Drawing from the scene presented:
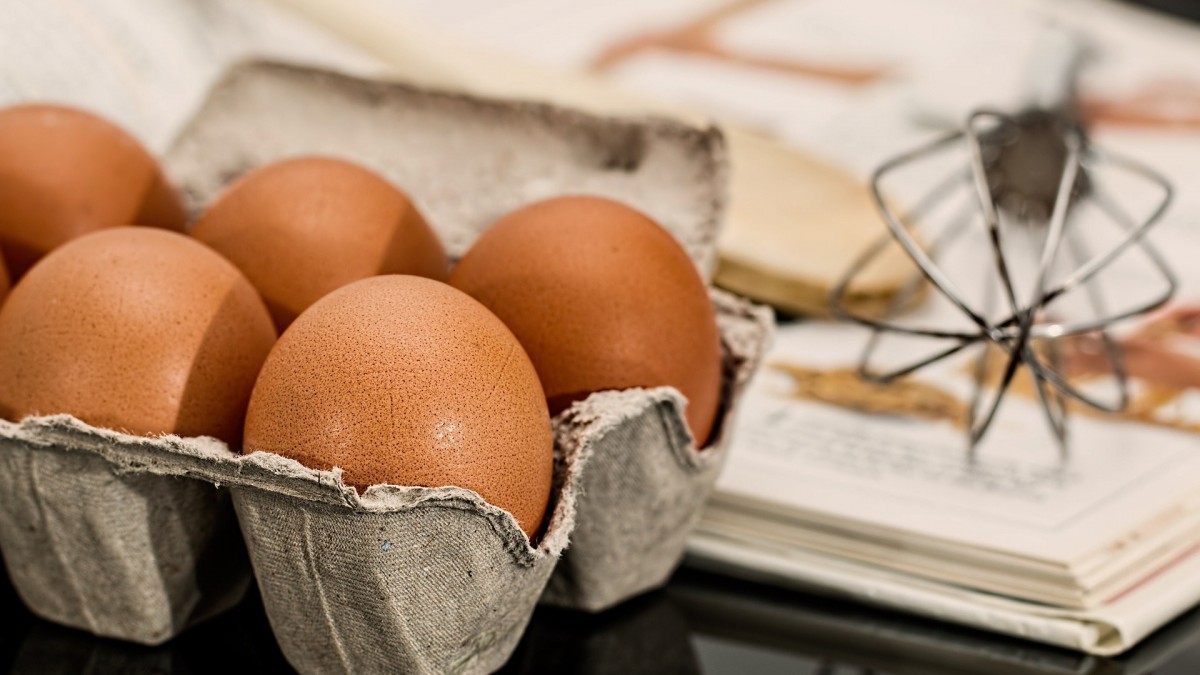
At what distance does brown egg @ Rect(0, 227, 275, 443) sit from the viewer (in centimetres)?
44

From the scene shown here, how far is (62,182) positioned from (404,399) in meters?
0.24

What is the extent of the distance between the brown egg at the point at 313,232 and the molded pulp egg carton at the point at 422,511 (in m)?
0.07

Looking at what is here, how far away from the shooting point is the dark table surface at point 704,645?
0.50 meters

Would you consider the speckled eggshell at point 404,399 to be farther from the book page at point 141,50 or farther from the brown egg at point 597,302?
the book page at point 141,50

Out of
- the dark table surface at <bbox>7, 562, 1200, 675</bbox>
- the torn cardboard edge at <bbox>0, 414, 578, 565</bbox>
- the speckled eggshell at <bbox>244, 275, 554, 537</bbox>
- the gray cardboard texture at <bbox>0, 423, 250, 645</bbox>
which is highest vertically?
the speckled eggshell at <bbox>244, 275, 554, 537</bbox>

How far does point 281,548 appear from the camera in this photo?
1.38 feet

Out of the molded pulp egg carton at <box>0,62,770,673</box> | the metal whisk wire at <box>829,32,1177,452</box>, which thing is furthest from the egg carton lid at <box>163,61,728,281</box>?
the metal whisk wire at <box>829,32,1177,452</box>

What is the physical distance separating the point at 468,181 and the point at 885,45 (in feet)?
2.66

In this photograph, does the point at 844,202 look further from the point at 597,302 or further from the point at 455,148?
the point at 597,302

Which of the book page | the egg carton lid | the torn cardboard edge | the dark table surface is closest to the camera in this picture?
the torn cardboard edge

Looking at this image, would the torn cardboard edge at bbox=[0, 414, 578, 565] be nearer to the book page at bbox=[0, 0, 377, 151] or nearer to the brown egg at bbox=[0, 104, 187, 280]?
the brown egg at bbox=[0, 104, 187, 280]

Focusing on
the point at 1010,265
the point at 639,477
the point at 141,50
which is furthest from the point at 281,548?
the point at 1010,265

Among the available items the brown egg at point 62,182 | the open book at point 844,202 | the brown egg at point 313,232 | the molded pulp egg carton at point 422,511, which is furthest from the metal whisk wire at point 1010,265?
the brown egg at point 62,182

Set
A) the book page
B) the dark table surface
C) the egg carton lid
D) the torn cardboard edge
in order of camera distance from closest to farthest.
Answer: the torn cardboard edge, the dark table surface, the egg carton lid, the book page
